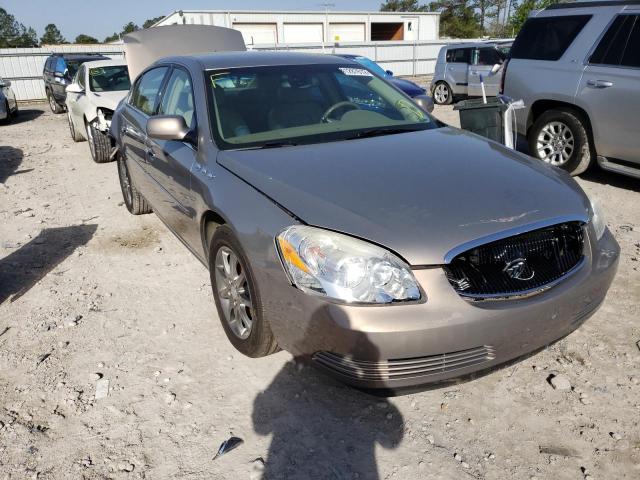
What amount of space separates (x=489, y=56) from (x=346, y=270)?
13.9m

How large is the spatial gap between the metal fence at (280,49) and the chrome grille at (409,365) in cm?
1974

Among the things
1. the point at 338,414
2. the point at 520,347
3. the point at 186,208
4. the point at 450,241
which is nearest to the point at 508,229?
the point at 450,241

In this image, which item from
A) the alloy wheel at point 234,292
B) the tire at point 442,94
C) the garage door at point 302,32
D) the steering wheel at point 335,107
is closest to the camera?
the alloy wheel at point 234,292

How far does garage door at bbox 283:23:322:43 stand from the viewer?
158 ft

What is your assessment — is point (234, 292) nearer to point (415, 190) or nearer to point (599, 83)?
point (415, 190)

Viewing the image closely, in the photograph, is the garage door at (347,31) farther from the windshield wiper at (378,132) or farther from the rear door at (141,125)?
the windshield wiper at (378,132)

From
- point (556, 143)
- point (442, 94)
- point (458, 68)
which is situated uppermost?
point (458, 68)

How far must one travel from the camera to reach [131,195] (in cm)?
564

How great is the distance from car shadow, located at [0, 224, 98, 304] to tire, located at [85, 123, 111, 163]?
3251mm

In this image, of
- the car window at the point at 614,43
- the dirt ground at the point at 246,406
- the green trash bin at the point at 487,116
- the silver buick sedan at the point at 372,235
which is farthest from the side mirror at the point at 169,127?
the car window at the point at 614,43

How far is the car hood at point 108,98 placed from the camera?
8117mm

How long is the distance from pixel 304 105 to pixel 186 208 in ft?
3.40

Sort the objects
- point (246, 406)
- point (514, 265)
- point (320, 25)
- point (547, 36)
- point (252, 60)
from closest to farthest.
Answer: point (514, 265) < point (246, 406) < point (252, 60) < point (547, 36) < point (320, 25)

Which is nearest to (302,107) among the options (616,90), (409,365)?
(409,365)
